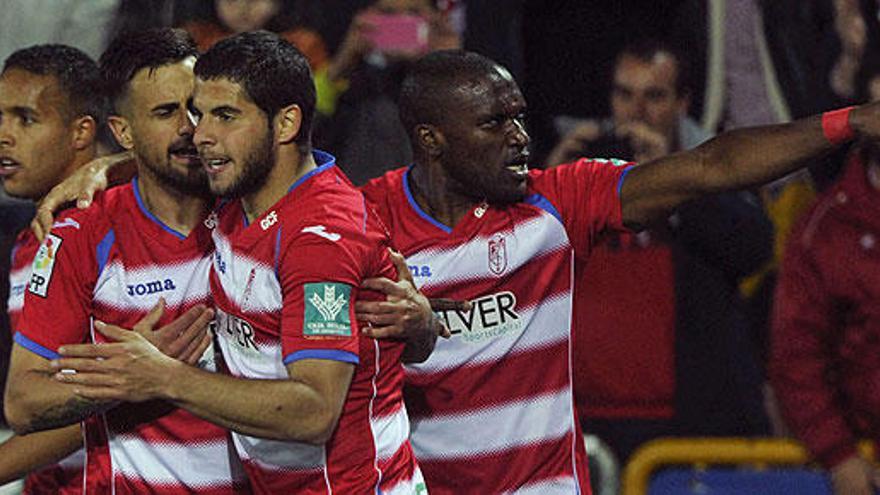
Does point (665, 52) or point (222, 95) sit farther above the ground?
point (222, 95)

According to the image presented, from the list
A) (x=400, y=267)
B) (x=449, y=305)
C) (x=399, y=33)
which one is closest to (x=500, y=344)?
(x=449, y=305)

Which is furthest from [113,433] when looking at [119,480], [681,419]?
[681,419]

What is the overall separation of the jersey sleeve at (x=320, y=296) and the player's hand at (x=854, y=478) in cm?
249

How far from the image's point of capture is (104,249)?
388cm

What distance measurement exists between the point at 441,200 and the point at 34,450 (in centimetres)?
120

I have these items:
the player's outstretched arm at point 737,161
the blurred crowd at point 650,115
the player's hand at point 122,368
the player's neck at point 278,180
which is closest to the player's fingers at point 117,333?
the player's hand at point 122,368

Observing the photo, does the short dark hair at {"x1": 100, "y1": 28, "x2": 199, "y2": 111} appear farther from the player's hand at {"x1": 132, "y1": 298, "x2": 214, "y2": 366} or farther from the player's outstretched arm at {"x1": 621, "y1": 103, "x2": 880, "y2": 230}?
the player's outstretched arm at {"x1": 621, "y1": 103, "x2": 880, "y2": 230}

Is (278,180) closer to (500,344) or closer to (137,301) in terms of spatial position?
(137,301)

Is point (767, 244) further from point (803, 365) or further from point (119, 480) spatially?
point (119, 480)

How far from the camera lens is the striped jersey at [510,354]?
4.21 meters

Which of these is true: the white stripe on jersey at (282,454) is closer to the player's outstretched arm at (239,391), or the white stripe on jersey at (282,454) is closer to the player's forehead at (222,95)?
the player's outstretched arm at (239,391)

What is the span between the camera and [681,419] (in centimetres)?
634

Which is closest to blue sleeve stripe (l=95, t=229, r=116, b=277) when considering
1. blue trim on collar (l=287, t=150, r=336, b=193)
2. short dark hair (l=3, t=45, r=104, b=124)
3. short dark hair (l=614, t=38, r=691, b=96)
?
blue trim on collar (l=287, t=150, r=336, b=193)

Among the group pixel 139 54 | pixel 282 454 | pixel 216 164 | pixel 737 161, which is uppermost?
pixel 139 54
